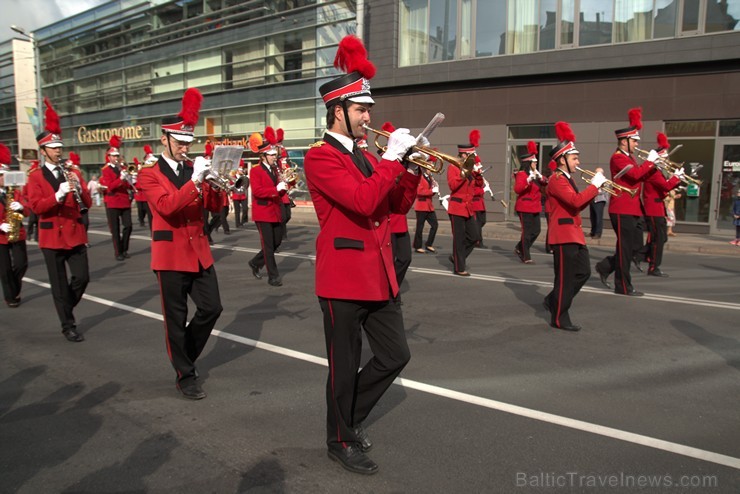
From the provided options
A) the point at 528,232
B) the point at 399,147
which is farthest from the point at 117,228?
the point at 399,147

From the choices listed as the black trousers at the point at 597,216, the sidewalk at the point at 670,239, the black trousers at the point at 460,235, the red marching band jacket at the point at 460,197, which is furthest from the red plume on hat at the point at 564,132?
the black trousers at the point at 597,216

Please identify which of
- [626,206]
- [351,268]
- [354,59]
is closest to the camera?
[351,268]

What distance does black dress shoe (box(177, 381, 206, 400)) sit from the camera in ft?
14.0

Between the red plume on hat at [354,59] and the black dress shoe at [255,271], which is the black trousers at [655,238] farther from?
the red plume on hat at [354,59]

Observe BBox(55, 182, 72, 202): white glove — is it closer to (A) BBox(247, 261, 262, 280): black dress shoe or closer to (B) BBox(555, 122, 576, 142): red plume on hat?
(A) BBox(247, 261, 262, 280): black dress shoe

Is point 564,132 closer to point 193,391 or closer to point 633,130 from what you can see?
point 633,130

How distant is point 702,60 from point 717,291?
33.8 ft

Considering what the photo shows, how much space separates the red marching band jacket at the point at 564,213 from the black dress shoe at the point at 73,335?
16.9 feet

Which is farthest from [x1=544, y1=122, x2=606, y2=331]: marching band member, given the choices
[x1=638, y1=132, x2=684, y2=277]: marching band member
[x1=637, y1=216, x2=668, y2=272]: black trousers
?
[x1=637, y1=216, x2=668, y2=272]: black trousers

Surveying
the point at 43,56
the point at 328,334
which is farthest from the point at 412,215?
the point at 43,56

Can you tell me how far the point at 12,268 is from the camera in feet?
24.3

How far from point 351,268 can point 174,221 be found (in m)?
1.96

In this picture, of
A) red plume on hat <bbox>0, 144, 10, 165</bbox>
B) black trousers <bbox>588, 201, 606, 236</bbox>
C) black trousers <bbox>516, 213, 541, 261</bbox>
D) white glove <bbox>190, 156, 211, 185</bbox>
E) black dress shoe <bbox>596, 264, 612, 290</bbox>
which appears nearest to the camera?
white glove <bbox>190, 156, 211, 185</bbox>

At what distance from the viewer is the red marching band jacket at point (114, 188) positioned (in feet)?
37.8
